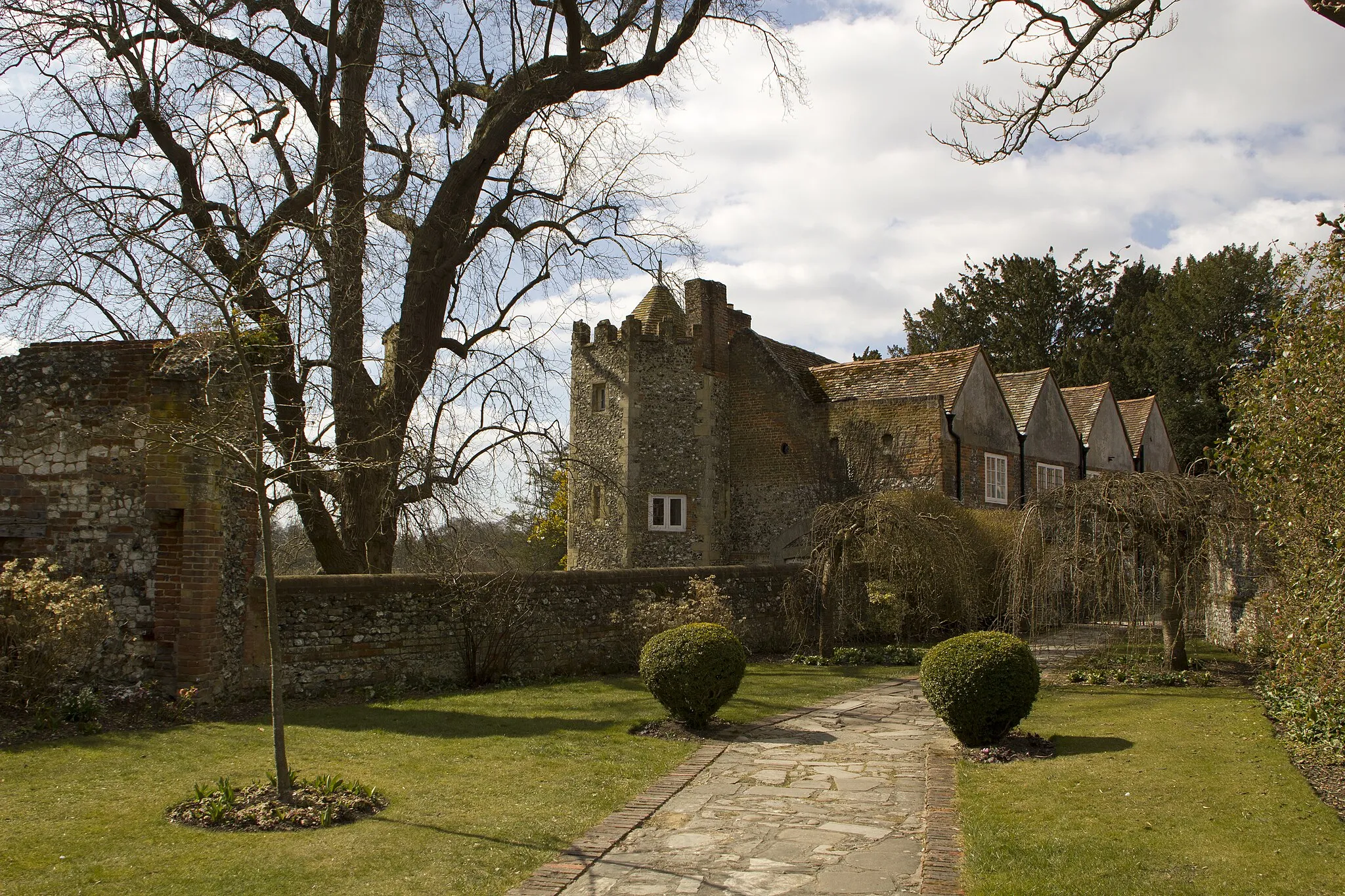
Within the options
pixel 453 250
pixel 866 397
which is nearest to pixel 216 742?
pixel 453 250

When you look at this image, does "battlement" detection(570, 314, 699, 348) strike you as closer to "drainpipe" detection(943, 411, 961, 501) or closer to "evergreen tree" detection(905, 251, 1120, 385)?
"drainpipe" detection(943, 411, 961, 501)

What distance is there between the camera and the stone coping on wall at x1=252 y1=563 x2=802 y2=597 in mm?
13461

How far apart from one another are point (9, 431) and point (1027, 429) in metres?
25.6

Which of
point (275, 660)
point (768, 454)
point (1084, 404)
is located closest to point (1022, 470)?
point (1084, 404)

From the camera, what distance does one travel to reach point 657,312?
28438 millimetres

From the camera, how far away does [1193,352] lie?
44.1 meters

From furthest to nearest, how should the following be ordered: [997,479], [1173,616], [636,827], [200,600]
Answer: [997,479]
[1173,616]
[200,600]
[636,827]

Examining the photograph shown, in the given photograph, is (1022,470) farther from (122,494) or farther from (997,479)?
(122,494)

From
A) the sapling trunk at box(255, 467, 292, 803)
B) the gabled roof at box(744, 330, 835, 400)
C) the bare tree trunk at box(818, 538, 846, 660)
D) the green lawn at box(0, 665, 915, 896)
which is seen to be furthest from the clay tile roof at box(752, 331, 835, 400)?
the sapling trunk at box(255, 467, 292, 803)

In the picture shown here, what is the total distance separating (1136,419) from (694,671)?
108 ft

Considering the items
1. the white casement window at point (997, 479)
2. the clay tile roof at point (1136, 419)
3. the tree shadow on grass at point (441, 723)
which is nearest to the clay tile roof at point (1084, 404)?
the clay tile roof at point (1136, 419)

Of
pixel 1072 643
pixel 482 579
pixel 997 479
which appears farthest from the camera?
pixel 997 479

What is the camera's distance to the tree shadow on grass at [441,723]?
11.2m

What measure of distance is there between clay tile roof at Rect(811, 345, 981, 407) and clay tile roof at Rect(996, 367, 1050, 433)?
2288 millimetres
